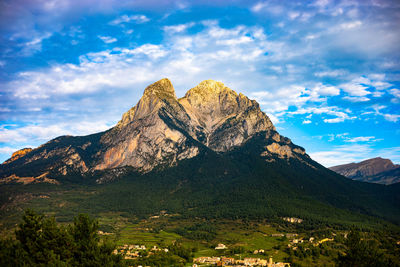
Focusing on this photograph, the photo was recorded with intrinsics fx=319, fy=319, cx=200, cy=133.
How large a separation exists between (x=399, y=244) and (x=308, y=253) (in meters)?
44.6

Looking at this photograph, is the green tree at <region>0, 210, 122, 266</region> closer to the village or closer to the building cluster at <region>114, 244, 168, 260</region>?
the village

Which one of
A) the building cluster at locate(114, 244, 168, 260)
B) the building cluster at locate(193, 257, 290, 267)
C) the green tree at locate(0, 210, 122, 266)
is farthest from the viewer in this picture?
the building cluster at locate(114, 244, 168, 260)

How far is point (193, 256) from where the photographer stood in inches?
5871

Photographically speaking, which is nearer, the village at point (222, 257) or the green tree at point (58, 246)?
the green tree at point (58, 246)

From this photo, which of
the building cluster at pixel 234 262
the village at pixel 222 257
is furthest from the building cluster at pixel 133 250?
the building cluster at pixel 234 262

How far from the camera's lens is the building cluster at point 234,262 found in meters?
131

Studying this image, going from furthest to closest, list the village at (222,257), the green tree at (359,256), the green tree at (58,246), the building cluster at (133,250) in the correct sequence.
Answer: the building cluster at (133,250) → the village at (222,257) → the green tree at (359,256) → the green tree at (58,246)

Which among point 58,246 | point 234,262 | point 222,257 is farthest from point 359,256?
point 222,257

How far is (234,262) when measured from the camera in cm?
13588

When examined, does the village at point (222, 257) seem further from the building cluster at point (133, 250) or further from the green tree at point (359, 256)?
the green tree at point (359, 256)

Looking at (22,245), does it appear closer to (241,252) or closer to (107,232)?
(241,252)

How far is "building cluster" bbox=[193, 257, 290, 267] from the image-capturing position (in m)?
131

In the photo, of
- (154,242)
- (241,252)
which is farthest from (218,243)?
(154,242)

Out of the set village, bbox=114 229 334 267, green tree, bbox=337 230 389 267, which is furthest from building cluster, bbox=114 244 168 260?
green tree, bbox=337 230 389 267
